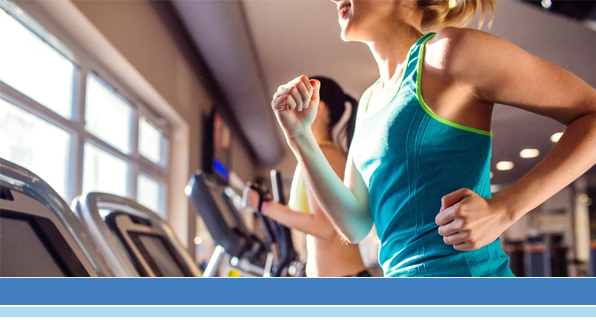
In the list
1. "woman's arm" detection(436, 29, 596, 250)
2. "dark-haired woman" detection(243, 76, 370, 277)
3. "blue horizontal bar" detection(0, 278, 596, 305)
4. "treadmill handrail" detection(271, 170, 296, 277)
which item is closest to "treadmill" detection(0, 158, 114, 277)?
"blue horizontal bar" detection(0, 278, 596, 305)

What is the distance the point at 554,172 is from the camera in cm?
62

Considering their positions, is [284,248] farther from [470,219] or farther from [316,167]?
[470,219]

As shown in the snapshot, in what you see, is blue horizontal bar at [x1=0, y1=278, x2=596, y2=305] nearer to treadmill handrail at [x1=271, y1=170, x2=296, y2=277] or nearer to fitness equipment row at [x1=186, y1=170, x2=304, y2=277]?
fitness equipment row at [x1=186, y1=170, x2=304, y2=277]

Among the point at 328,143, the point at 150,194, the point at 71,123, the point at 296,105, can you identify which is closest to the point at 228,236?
the point at 150,194

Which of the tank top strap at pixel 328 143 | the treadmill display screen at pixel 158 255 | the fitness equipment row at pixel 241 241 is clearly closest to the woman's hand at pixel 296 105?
the tank top strap at pixel 328 143

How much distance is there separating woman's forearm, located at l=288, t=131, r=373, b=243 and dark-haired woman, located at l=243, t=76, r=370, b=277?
0.08 metres

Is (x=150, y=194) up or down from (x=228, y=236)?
up

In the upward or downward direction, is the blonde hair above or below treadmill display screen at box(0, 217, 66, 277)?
above

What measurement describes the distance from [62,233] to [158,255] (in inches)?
21.7

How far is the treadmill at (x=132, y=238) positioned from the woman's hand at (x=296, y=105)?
0.72 meters

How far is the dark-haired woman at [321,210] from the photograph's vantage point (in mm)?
927

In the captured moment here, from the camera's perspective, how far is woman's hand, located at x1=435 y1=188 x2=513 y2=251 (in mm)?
588

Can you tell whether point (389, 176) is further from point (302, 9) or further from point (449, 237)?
point (302, 9)

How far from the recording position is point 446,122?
680 mm
